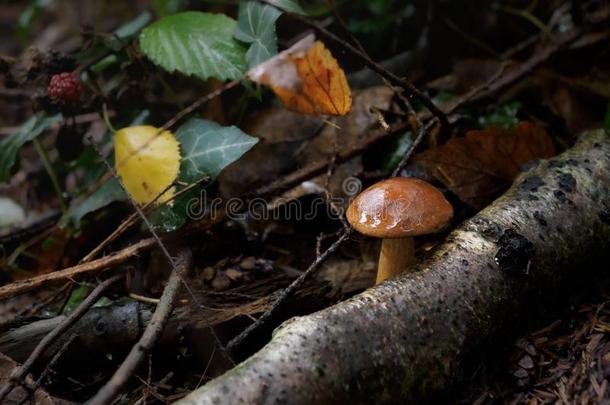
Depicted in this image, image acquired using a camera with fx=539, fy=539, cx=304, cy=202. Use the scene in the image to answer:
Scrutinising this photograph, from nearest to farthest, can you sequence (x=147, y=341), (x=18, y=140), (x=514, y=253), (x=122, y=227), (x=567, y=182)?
(x=147, y=341) < (x=514, y=253) < (x=567, y=182) < (x=122, y=227) < (x=18, y=140)

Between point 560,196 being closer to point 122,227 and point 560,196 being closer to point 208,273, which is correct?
point 208,273

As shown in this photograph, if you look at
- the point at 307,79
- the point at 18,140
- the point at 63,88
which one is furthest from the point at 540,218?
the point at 18,140

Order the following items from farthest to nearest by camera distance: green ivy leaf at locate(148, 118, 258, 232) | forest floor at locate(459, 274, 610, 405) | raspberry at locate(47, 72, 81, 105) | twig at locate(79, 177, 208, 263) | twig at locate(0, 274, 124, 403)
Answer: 1. raspberry at locate(47, 72, 81, 105)
2. green ivy leaf at locate(148, 118, 258, 232)
3. twig at locate(79, 177, 208, 263)
4. forest floor at locate(459, 274, 610, 405)
5. twig at locate(0, 274, 124, 403)

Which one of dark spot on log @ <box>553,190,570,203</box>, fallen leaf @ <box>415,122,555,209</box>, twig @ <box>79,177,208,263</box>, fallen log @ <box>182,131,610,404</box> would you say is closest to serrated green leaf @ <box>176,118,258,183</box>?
twig @ <box>79,177,208,263</box>

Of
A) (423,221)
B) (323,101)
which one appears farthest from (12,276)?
(423,221)

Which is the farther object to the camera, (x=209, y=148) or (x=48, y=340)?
(x=209, y=148)

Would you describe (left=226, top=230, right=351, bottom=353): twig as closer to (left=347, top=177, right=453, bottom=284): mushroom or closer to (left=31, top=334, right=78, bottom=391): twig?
(left=347, top=177, right=453, bottom=284): mushroom

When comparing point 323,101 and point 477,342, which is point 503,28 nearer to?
point 323,101

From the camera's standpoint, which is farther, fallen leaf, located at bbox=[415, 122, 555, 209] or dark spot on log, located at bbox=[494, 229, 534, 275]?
fallen leaf, located at bbox=[415, 122, 555, 209]
